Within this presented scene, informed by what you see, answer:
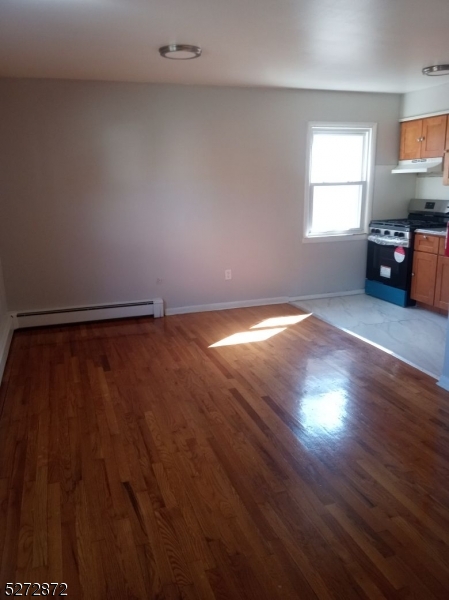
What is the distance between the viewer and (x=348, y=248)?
228 inches

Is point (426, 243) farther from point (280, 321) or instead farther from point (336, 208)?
point (280, 321)

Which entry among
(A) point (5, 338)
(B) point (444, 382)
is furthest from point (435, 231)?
(A) point (5, 338)

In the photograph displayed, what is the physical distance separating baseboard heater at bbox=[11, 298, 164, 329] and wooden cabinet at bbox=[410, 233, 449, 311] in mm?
2870

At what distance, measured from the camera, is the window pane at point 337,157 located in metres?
5.46

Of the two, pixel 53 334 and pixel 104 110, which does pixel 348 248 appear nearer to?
pixel 104 110

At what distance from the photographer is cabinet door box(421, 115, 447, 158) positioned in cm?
498

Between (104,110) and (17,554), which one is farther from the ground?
(104,110)

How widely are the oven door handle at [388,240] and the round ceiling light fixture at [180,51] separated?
3.10 m

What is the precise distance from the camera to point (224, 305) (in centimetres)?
539

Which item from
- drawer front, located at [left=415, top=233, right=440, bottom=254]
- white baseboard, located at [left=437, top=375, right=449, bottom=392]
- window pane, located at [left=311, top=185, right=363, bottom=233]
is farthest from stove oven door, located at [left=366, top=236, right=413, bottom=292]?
white baseboard, located at [left=437, top=375, right=449, bottom=392]

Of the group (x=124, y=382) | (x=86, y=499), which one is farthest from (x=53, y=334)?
(x=86, y=499)

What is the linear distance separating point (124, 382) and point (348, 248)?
3491mm

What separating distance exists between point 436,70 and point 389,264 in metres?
2.16

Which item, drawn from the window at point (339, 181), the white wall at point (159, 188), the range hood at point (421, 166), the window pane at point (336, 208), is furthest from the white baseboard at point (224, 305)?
the range hood at point (421, 166)
